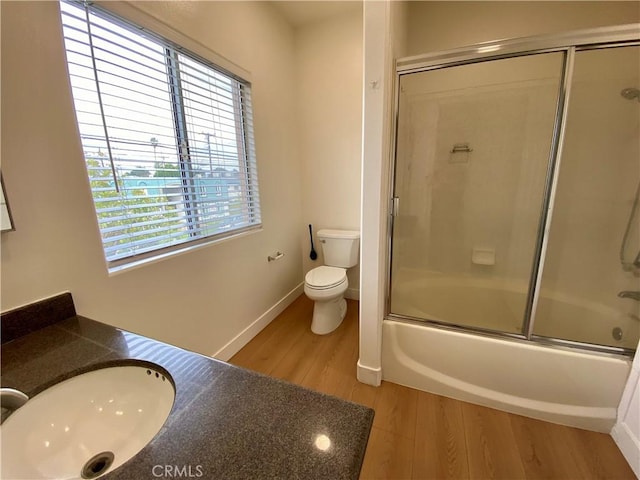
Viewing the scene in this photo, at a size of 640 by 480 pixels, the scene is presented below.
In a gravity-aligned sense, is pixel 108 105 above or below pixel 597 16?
below

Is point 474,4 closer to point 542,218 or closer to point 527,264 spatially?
point 542,218

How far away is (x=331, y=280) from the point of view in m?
2.08

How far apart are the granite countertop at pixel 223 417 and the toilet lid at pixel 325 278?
1367mm

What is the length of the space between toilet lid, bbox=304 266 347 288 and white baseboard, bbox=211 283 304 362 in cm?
49

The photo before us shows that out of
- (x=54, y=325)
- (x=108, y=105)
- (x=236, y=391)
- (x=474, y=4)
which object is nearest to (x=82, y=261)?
(x=54, y=325)

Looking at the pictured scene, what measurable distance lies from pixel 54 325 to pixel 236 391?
2.56ft

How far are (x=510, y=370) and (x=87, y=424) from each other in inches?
71.1

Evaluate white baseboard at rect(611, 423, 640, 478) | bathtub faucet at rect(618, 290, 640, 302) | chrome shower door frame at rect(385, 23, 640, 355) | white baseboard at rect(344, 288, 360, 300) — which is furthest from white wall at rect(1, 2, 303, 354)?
bathtub faucet at rect(618, 290, 640, 302)

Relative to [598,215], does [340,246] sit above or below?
below

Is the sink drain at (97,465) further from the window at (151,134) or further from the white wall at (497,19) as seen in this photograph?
the white wall at (497,19)

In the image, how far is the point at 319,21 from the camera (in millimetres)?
2301

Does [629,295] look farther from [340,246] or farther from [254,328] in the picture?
[254,328]

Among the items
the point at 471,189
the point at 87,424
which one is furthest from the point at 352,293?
the point at 87,424

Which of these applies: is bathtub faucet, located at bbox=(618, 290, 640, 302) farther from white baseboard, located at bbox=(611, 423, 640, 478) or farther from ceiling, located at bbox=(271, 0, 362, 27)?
ceiling, located at bbox=(271, 0, 362, 27)
